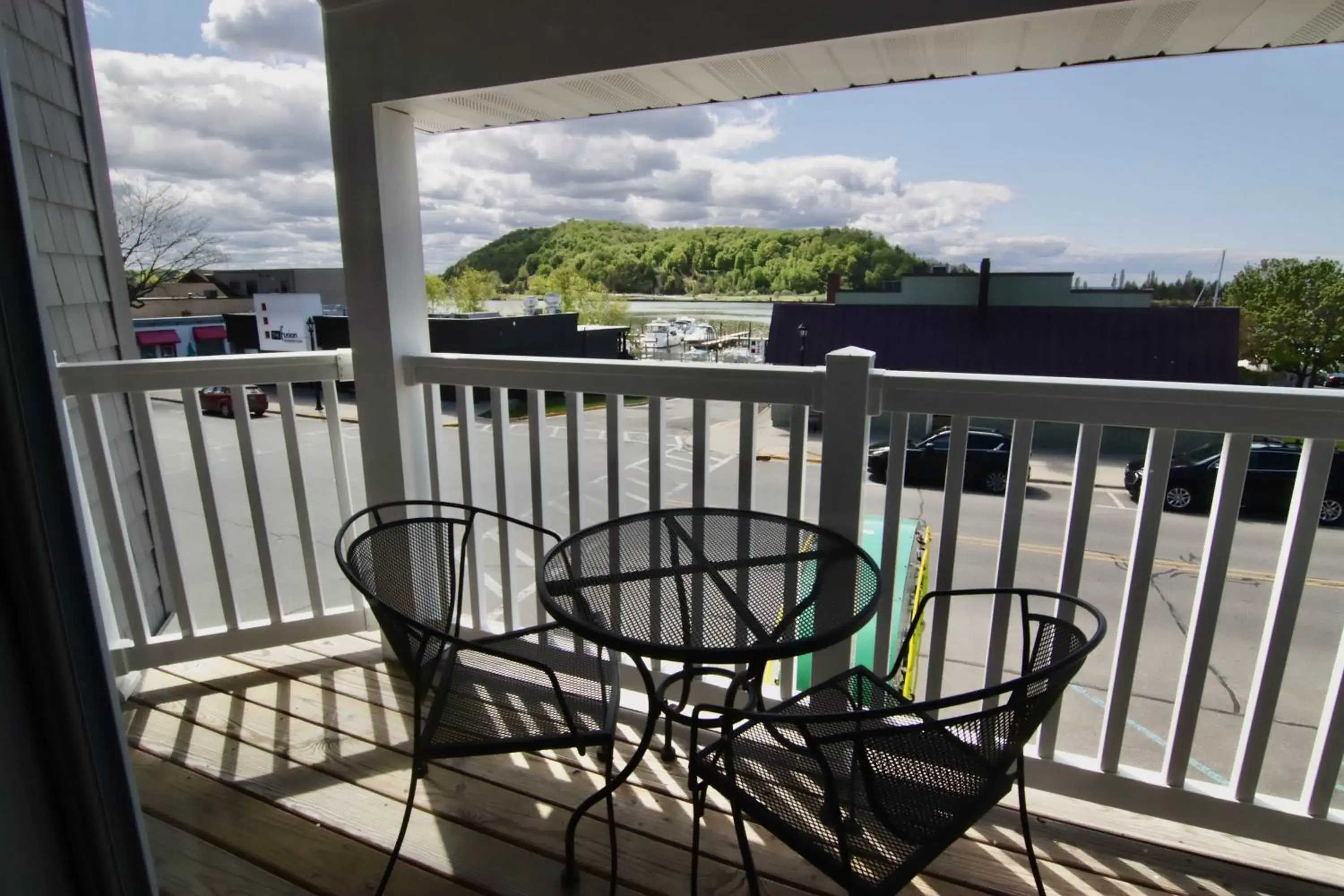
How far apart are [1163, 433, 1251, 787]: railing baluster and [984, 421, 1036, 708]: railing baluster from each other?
1.24 feet

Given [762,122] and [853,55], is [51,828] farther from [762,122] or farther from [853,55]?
[762,122]

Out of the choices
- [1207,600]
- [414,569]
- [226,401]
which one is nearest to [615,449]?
[414,569]

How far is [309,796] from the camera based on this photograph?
176 centimetres

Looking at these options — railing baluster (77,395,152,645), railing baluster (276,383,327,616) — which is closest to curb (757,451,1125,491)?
railing baluster (276,383,327,616)

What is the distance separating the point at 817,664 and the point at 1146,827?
0.89m

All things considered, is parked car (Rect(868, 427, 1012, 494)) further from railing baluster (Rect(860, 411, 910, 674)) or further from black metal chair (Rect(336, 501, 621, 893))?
black metal chair (Rect(336, 501, 621, 893))

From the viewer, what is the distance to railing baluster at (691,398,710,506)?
190 cm

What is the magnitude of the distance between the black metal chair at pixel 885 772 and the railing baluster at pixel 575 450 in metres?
1.04

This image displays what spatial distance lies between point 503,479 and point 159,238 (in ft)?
6.09

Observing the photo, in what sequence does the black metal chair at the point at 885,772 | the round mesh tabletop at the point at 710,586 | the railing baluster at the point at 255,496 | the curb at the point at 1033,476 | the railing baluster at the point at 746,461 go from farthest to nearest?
the railing baluster at the point at 255,496
the curb at the point at 1033,476
the railing baluster at the point at 746,461
the round mesh tabletop at the point at 710,586
the black metal chair at the point at 885,772

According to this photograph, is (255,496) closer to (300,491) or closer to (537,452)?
(300,491)

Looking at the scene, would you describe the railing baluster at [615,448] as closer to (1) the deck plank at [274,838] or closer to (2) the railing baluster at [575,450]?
(2) the railing baluster at [575,450]

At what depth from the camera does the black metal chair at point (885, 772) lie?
3.10 feet

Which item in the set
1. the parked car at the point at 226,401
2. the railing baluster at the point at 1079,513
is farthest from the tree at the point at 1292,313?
the parked car at the point at 226,401
